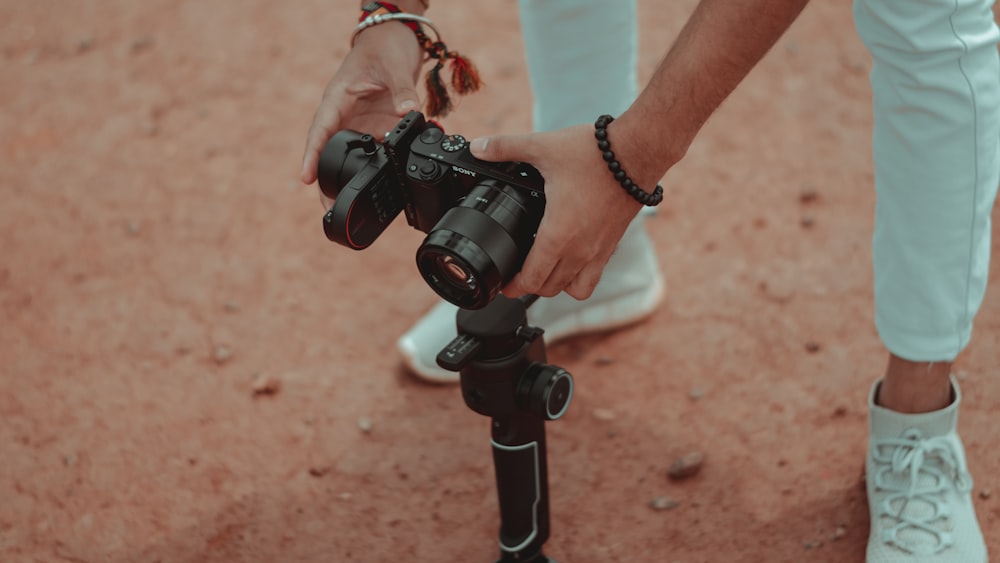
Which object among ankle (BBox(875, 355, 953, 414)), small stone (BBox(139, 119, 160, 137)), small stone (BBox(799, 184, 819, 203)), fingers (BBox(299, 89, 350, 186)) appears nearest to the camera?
fingers (BBox(299, 89, 350, 186))

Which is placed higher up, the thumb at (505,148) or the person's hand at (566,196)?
the thumb at (505,148)

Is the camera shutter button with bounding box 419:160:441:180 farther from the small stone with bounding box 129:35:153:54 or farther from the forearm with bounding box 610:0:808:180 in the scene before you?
the small stone with bounding box 129:35:153:54

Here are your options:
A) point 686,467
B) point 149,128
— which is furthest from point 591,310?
point 149,128

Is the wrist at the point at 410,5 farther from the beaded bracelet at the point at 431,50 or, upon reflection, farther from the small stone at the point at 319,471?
the small stone at the point at 319,471

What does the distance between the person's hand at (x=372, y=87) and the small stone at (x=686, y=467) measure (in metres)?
0.87

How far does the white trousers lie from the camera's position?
1369 mm

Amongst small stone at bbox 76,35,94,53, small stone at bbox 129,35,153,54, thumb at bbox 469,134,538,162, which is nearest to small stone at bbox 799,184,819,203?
thumb at bbox 469,134,538,162

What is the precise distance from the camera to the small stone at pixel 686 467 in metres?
1.96

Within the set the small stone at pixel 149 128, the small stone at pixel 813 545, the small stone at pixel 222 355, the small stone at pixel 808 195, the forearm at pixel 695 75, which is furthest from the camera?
the small stone at pixel 149 128

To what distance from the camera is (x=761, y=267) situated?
8.09 ft

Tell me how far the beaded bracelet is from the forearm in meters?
0.41

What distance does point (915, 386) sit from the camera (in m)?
1.70

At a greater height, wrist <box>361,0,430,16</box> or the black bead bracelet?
wrist <box>361,0,430,16</box>

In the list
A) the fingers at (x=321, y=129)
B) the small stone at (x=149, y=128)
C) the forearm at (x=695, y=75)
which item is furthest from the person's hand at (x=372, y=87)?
the small stone at (x=149, y=128)
